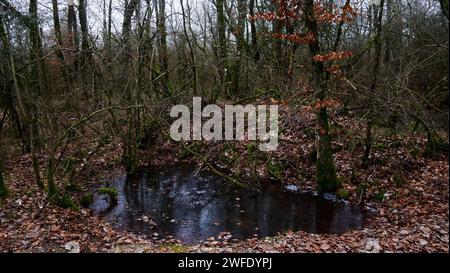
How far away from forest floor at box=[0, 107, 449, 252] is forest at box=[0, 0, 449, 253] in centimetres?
5

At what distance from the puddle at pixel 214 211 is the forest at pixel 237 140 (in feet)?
0.17

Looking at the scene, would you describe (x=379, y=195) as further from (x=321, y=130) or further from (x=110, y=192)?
(x=110, y=192)

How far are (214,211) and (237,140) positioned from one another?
3.92 meters

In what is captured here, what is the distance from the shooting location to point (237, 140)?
12.8 metres

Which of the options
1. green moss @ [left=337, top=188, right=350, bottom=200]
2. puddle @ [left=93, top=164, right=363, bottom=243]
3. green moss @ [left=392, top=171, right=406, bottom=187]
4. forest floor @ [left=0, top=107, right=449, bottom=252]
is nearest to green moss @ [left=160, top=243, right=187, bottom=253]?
forest floor @ [left=0, top=107, right=449, bottom=252]

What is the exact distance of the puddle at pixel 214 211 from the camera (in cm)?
823

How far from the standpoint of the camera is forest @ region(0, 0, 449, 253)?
282 inches

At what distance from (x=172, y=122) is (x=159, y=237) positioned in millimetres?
6036

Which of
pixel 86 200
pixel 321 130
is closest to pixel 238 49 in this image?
pixel 321 130

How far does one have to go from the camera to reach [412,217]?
7055mm

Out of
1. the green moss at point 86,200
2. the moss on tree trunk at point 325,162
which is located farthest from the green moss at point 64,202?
the moss on tree trunk at point 325,162

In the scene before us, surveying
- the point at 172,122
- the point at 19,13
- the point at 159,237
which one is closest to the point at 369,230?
the point at 159,237

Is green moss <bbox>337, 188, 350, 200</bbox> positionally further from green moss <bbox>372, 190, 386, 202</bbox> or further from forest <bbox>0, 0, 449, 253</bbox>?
green moss <bbox>372, 190, 386, 202</bbox>
